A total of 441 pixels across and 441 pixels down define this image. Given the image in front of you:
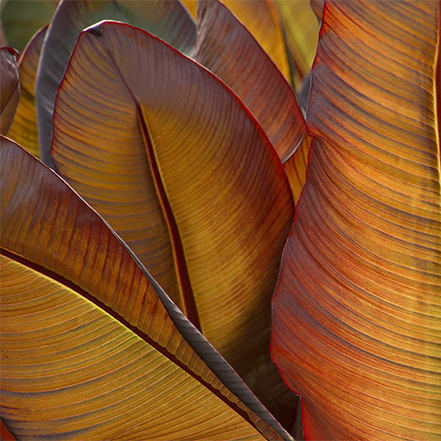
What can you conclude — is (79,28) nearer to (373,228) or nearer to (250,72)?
(250,72)

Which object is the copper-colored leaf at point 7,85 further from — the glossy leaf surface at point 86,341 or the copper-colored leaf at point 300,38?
the copper-colored leaf at point 300,38

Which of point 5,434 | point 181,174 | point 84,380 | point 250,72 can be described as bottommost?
point 5,434

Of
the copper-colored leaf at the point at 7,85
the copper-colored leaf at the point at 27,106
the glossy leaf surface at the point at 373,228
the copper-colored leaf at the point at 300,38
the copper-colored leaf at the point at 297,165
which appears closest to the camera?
the glossy leaf surface at the point at 373,228

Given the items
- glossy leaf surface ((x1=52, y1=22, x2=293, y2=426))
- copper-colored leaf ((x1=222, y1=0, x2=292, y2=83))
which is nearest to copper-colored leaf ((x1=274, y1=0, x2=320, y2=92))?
copper-colored leaf ((x1=222, y1=0, x2=292, y2=83))

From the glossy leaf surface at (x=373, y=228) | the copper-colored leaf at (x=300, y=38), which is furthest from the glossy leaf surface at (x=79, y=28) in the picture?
the glossy leaf surface at (x=373, y=228)

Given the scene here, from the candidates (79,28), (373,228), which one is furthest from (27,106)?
(373,228)

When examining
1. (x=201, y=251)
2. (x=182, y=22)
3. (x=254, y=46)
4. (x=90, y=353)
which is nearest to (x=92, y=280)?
(x=90, y=353)
